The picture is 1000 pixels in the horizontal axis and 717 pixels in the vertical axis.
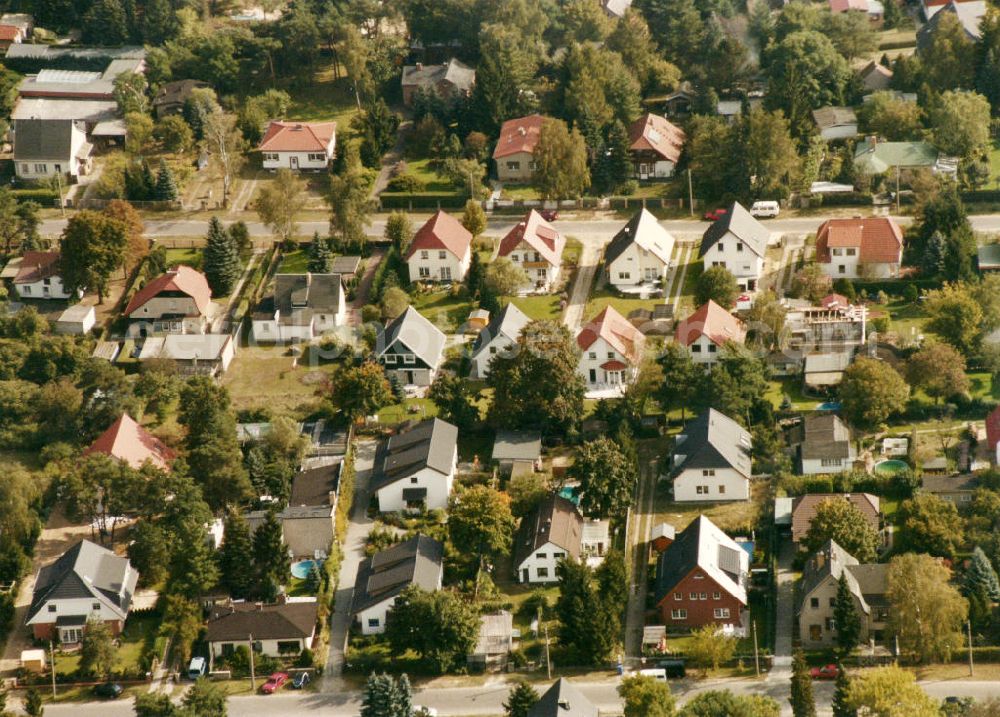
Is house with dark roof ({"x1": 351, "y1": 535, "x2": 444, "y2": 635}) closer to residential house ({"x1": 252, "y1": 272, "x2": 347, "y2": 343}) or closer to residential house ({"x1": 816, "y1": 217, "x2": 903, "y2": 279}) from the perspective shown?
residential house ({"x1": 252, "y1": 272, "x2": 347, "y2": 343})

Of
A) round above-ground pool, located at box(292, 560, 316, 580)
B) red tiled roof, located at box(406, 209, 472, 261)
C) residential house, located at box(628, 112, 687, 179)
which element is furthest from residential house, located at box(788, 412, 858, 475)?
residential house, located at box(628, 112, 687, 179)

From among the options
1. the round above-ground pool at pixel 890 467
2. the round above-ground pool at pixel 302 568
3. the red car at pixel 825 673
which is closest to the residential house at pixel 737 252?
the round above-ground pool at pixel 890 467

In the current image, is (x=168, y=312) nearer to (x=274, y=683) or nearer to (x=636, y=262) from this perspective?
(x=636, y=262)

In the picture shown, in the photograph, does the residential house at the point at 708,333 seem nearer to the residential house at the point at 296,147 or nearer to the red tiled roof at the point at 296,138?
the residential house at the point at 296,147

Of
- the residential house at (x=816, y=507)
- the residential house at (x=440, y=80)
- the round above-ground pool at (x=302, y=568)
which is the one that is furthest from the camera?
the residential house at (x=440, y=80)

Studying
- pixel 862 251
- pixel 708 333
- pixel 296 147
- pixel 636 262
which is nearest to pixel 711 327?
pixel 708 333
